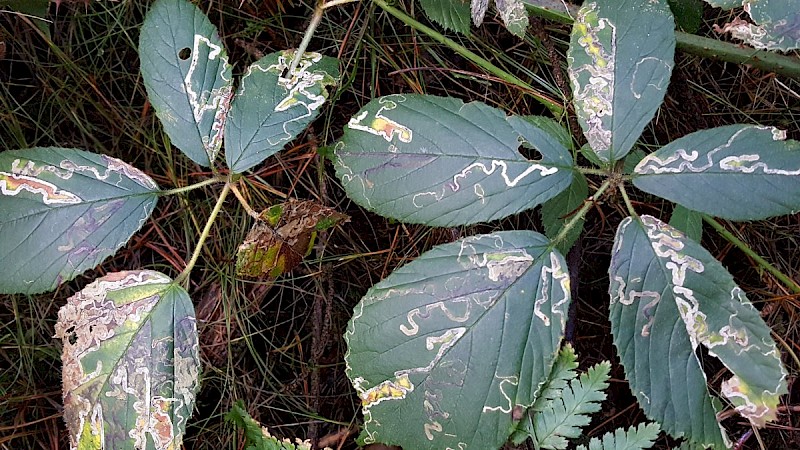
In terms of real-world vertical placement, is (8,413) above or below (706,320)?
below

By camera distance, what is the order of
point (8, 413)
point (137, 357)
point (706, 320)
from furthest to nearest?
point (8, 413), point (137, 357), point (706, 320)

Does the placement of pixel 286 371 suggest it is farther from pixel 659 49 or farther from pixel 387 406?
pixel 659 49

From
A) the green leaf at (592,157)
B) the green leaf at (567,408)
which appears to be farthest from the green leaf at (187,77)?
the green leaf at (567,408)

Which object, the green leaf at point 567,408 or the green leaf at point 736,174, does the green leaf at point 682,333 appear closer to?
the green leaf at point 736,174

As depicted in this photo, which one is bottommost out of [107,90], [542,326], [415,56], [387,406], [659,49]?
[387,406]

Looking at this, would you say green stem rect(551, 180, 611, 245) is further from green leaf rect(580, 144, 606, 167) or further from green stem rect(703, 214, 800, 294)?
green stem rect(703, 214, 800, 294)

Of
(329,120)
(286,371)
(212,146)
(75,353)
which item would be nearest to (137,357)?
(75,353)

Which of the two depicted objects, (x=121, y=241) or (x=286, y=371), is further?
(x=286, y=371)

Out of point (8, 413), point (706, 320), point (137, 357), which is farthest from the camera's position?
point (8, 413)
